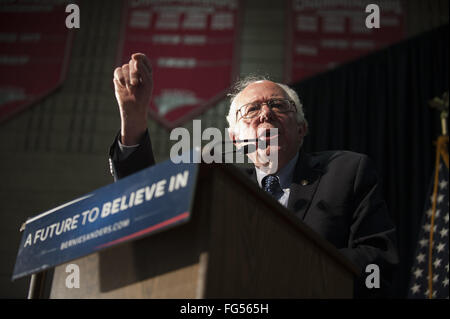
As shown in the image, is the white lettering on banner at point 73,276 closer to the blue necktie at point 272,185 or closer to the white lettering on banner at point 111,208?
the white lettering on banner at point 111,208

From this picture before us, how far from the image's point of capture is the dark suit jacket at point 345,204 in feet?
5.02

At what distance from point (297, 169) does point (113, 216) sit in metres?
1.00

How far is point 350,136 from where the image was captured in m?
5.48

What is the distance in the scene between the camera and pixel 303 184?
1813 millimetres

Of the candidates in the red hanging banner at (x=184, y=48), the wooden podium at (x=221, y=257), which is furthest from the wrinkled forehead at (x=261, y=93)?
the red hanging banner at (x=184, y=48)

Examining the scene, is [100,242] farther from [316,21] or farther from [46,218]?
→ [316,21]

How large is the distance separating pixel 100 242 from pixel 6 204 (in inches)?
201

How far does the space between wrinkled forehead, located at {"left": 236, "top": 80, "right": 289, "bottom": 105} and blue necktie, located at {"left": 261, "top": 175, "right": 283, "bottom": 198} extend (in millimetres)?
364

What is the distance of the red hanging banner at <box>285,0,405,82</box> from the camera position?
583cm

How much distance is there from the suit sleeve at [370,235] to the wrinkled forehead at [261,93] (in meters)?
0.46

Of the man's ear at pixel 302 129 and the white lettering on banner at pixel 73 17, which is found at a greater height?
the white lettering on banner at pixel 73 17

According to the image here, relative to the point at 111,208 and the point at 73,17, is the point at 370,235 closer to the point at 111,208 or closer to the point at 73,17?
the point at 111,208
